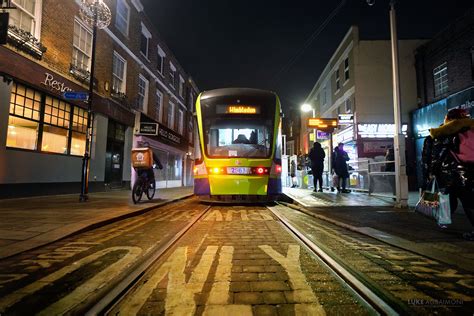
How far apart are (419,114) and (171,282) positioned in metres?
19.8

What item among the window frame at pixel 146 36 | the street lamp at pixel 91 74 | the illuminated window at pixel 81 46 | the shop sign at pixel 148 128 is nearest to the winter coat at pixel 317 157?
the street lamp at pixel 91 74

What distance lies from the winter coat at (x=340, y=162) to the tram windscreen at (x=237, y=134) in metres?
4.27

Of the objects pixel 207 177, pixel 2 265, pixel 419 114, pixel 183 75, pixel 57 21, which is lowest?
pixel 2 265

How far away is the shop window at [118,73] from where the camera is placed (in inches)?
586

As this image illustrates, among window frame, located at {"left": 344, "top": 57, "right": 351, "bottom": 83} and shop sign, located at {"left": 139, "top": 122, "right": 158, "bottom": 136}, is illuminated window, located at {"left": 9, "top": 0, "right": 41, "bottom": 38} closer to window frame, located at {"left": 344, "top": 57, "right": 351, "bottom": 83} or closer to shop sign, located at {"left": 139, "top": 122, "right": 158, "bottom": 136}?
shop sign, located at {"left": 139, "top": 122, "right": 158, "bottom": 136}

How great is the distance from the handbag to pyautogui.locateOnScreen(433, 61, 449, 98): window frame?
14.8 meters

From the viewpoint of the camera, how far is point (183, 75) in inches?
1098

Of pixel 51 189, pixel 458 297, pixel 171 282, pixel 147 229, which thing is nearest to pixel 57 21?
pixel 51 189

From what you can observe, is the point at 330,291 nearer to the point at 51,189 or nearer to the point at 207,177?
the point at 207,177

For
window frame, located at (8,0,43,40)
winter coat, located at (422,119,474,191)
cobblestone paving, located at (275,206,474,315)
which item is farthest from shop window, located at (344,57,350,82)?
cobblestone paving, located at (275,206,474,315)

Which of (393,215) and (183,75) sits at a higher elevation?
(183,75)

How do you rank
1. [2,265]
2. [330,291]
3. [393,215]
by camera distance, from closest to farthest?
[330,291] → [2,265] → [393,215]

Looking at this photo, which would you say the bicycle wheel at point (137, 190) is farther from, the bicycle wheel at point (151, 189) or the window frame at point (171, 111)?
the window frame at point (171, 111)

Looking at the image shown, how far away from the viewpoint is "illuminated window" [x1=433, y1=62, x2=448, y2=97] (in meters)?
16.5
